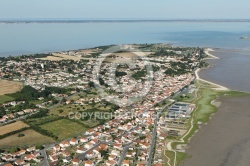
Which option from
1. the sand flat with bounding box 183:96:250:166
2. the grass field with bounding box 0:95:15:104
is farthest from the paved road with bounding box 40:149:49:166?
the grass field with bounding box 0:95:15:104

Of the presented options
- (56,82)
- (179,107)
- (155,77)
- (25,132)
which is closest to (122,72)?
(155,77)

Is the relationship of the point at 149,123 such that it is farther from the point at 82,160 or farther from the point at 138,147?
the point at 82,160

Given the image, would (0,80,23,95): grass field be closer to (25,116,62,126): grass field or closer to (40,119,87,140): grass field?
(25,116,62,126): grass field

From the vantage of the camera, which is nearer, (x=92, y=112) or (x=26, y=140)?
(x=26, y=140)
